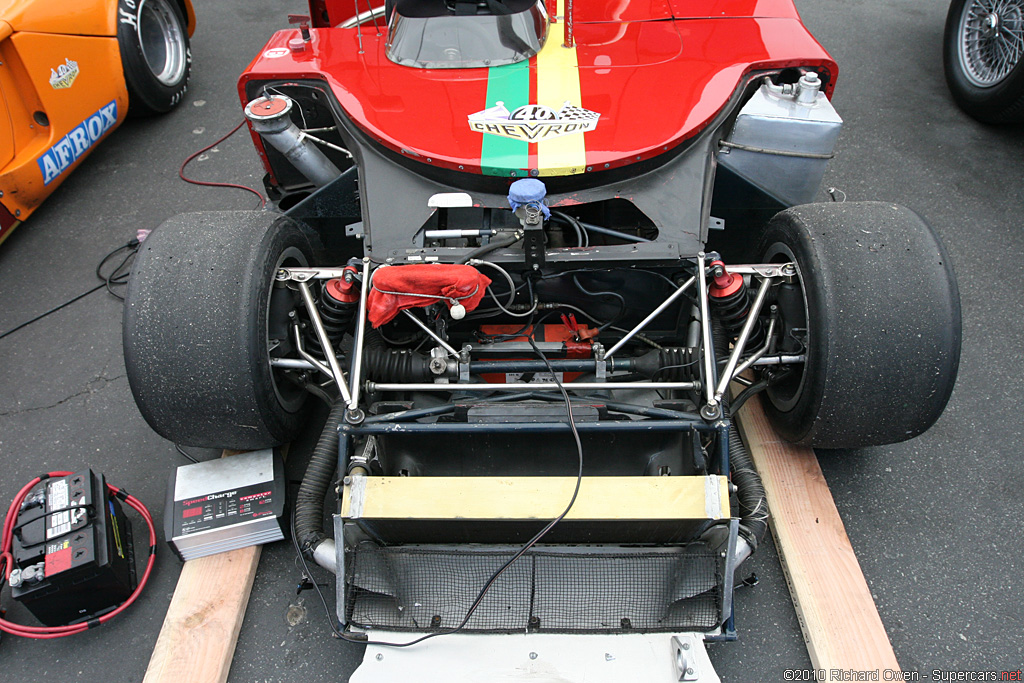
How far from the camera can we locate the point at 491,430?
6.98 feet

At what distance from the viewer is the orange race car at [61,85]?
3.72m

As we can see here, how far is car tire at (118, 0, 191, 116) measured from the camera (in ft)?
14.5

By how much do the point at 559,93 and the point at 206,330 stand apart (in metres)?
1.56

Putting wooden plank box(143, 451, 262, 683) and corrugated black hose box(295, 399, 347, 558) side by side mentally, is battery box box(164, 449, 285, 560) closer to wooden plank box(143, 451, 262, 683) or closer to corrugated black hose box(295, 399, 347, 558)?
wooden plank box(143, 451, 262, 683)

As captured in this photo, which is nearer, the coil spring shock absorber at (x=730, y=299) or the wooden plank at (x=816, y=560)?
the wooden plank at (x=816, y=560)

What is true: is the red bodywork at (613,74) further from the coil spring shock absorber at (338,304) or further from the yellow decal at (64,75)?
the yellow decal at (64,75)

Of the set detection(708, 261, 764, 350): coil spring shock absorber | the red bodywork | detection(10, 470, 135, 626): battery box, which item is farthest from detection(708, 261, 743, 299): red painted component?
detection(10, 470, 135, 626): battery box

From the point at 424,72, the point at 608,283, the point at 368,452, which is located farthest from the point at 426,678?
the point at 424,72

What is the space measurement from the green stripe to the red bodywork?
0.09ft

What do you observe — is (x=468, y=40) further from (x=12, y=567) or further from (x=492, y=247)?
(x=12, y=567)

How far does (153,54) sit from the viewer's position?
16.1ft

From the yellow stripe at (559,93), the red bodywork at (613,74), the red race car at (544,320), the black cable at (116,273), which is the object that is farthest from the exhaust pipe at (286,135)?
the black cable at (116,273)

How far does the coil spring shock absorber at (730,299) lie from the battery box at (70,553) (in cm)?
217

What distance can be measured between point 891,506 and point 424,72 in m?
2.51
